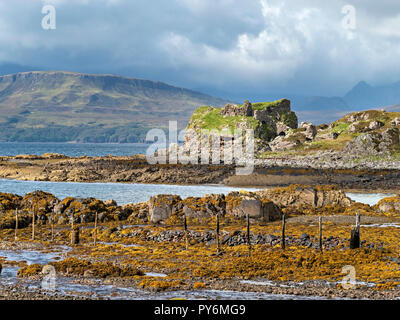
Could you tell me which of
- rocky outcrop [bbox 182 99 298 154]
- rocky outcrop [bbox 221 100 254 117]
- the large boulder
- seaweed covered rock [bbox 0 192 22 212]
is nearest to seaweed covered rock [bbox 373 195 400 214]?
the large boulder

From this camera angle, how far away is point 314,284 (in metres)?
25.7

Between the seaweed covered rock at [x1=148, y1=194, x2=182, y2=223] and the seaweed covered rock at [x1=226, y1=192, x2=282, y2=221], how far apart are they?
540cm

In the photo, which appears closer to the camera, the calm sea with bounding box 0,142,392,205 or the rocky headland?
the calm sea with bounding box 0,142,392,205

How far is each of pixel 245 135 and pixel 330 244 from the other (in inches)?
4013

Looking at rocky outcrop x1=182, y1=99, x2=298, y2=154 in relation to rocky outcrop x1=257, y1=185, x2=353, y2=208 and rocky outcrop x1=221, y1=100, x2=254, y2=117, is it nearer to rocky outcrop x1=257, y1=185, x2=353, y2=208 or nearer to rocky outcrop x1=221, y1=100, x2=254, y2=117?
rocky outcrop x1=221, y1=100, x2=254, y2=117

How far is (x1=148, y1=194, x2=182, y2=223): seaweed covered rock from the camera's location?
4681cm

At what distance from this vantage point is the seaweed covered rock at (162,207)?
154 ft

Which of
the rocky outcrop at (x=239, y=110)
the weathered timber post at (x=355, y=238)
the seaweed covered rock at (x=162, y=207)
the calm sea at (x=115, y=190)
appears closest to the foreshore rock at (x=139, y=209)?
the seaweed covered rock at (x=162, y=207)

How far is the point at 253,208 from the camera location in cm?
4688

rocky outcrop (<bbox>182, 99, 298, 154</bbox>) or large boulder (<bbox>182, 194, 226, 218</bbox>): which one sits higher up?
rocky outcrop (<bbox>182, 99, 298, 154</bbox>)

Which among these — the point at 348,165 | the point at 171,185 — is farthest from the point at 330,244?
the point at 348,165

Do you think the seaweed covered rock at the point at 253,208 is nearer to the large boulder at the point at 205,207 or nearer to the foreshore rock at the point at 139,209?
the foreshore rock at the point at 139,209

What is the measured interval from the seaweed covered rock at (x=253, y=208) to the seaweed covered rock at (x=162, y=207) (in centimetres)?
540
